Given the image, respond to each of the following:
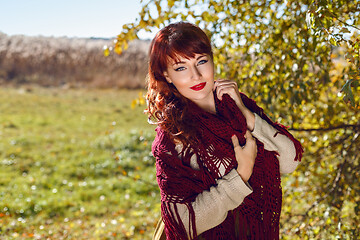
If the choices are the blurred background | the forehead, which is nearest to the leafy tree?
the blurred background

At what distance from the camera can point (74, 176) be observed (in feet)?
22.5

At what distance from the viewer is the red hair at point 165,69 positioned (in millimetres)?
1714

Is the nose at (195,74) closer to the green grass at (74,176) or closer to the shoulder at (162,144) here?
the shoulder at (162,144)

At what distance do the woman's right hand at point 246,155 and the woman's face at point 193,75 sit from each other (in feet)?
0.88

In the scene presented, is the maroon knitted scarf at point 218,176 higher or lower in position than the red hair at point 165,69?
lower

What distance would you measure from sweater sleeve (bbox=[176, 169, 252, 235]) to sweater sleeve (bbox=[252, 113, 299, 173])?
0.25 m

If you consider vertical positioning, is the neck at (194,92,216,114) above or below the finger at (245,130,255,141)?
above

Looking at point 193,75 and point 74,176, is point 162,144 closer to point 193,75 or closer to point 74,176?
point 193,75

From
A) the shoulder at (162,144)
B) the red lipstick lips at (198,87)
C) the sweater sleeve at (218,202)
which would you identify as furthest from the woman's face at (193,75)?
the sweater sleeve at (218,202)

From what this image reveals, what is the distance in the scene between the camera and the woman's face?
1753 millimetres

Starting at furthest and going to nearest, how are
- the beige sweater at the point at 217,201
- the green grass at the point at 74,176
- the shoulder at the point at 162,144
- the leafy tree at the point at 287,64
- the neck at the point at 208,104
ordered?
the green grass at the point at 74,176 < the leafy tree at the point at 287,64 < the neck at the point at 208,104 < the shoulder at the point at 162,144 < the beige sweater at the point at 217,201

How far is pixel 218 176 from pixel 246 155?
159 millimetres

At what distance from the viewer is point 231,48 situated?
3.40m

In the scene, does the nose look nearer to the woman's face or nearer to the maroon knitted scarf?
the woman's face
